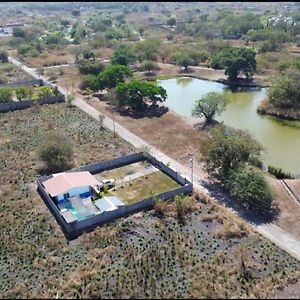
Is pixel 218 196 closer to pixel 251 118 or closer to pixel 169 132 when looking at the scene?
pixel 169 132

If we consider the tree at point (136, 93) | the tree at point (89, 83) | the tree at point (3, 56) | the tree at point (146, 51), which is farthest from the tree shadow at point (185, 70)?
the tree at point (3, 56)

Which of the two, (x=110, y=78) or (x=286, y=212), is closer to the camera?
(x=286, y=212)

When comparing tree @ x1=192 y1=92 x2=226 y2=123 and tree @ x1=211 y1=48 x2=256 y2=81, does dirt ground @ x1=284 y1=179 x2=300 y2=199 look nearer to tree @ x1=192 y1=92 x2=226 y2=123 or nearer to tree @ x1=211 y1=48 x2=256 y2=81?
tree @ x1=192 y1=92 x2=226 y2=123

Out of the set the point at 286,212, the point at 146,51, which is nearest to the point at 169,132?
the point at 286,212

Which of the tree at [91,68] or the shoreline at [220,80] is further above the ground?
the tree at [91,68]

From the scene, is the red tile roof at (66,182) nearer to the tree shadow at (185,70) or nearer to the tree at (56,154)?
the tree at (56,154)

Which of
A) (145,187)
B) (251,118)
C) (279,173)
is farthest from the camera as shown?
(251,118)
